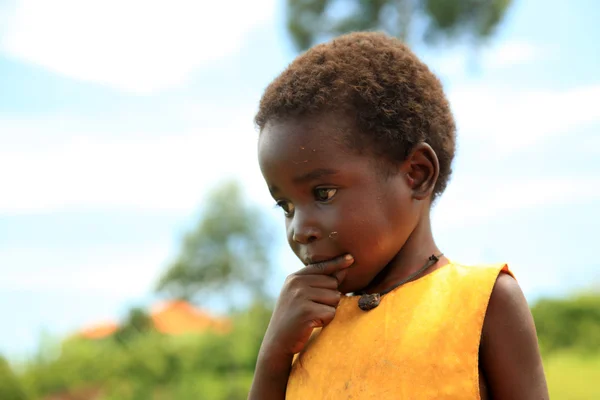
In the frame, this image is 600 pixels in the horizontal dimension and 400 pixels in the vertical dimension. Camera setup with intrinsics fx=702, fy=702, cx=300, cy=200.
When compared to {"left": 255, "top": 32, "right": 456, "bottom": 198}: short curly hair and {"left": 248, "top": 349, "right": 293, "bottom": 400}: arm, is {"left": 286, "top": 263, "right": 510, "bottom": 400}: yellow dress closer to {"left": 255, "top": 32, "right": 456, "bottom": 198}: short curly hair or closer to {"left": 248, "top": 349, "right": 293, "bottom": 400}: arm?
{"left": 248, "top": 349, "right": 293, "bottom": 400}: arm

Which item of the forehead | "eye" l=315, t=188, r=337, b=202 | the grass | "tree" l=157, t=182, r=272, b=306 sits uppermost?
"tree" l=157, t=182, r=272, b=306

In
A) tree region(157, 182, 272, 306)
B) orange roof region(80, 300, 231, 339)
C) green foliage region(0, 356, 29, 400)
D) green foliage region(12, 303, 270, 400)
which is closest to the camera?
green foliage region(0, 356, 29, 400)

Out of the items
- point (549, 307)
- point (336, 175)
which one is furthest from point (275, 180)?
point (549, 307)

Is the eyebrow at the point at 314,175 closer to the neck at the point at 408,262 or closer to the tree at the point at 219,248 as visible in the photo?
the neck at the point at 408,262

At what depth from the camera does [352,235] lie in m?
2.13

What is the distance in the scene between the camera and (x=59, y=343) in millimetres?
10789

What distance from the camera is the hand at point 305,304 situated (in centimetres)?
220

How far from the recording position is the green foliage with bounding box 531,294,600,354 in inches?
437

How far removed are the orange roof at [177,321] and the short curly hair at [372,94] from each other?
9.61m

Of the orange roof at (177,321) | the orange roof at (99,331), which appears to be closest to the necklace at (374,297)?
the orange roof at (177,321)

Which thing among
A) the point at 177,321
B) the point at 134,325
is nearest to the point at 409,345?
the point at 134,325

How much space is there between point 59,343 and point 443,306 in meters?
9.78

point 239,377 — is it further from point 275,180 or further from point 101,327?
point 275,180

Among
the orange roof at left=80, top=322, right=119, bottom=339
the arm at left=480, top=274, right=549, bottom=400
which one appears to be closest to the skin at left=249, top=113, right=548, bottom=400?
the arm at left=480, top=274, right=549, bottom=400
